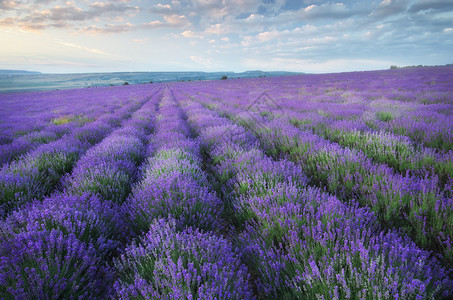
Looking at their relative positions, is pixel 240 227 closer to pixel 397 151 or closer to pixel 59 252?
pixel 59 252

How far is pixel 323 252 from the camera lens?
130 cm

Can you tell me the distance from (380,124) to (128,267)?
5218 mm

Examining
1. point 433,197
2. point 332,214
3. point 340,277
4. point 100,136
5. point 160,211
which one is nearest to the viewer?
point 340,277

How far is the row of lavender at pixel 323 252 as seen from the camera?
1058 mm

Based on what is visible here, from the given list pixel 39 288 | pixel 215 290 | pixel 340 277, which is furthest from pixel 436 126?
pixel 39 288

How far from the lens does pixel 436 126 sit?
3648 millimetres

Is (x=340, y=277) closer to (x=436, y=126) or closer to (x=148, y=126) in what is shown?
(x=436, y=126)

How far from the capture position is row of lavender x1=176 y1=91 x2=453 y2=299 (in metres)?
1.06

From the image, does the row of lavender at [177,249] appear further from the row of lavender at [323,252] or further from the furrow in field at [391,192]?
the furrow in field at [391,192]

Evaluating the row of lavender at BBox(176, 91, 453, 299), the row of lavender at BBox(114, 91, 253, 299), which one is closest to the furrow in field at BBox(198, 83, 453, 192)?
the row of lavender at BBox(176, 91, 453, 299)

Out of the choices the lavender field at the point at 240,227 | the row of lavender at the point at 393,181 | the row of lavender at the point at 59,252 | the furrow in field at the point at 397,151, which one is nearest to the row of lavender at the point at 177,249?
the lavender field at the point at 240,227

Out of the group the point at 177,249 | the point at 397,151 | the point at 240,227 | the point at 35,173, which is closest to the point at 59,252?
the point at 177,249

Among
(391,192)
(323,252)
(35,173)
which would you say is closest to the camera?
(323,252)

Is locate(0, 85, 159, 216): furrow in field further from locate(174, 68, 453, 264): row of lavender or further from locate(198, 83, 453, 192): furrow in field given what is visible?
locate(198, 83, 453, 192): furrow in field
